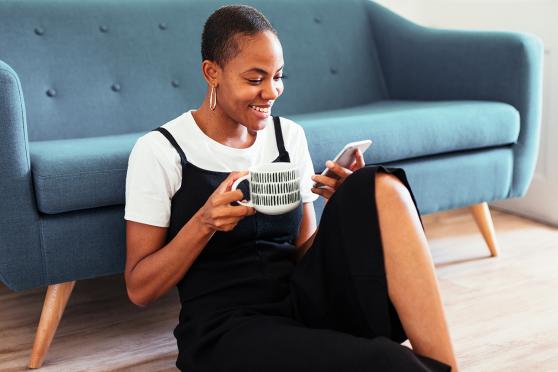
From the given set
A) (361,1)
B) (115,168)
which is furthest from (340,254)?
(361,1)

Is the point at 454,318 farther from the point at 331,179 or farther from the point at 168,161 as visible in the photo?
the point at 168,161

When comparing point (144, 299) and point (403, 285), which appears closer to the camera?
point (403, 285)

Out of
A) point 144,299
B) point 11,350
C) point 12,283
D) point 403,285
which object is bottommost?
point 11,350

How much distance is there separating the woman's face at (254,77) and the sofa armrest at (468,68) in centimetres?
118

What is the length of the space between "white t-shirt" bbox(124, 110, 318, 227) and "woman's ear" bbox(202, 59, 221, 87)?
0.27 ft

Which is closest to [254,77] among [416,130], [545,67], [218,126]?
[218,126]

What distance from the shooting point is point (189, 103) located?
7.61ft

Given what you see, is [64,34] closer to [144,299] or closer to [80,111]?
[80,111]

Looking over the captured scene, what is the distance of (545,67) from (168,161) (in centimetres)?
180

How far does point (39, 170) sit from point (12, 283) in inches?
9.8

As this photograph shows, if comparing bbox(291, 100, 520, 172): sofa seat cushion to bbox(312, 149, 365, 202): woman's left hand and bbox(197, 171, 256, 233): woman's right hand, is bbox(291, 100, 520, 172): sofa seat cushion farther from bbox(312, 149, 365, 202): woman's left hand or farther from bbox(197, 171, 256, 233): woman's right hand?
bbox(197, 171, 256, 233): woman's right hand

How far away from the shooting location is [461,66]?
243 cm

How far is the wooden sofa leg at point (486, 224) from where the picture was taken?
2287mm

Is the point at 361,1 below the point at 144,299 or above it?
above
